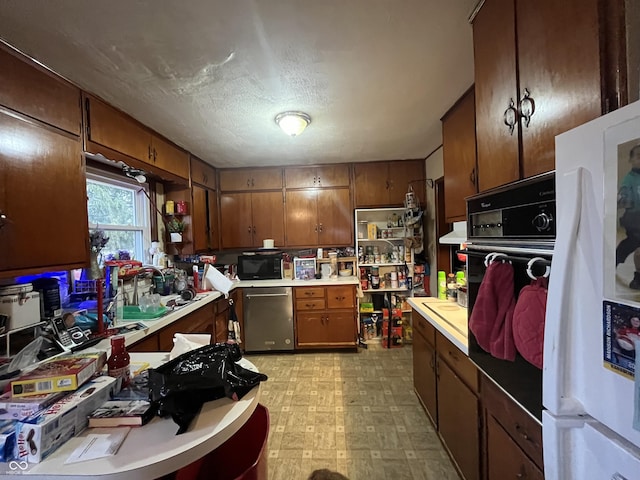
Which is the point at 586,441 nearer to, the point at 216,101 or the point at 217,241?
the point at 216,101

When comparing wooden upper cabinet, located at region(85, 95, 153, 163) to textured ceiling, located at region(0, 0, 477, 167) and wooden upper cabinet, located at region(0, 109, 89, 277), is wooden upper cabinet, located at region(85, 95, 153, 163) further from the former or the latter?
wooden upper cabinet, located at region(0, 109, 89, 277)

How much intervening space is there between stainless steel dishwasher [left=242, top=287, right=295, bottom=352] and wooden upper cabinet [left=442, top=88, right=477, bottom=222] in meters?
2.12

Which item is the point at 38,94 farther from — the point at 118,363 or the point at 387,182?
the point at 387,182

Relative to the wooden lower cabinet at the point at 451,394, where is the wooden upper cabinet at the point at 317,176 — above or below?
above

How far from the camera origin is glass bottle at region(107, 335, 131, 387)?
3.07 ft

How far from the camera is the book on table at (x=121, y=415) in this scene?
30.4 inches

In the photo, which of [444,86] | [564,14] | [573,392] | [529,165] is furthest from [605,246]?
[444,86]

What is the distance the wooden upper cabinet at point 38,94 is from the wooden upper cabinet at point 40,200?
0.21ft

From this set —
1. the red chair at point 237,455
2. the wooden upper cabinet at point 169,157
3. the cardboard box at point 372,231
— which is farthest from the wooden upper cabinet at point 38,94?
the cardboard box at point 372,231

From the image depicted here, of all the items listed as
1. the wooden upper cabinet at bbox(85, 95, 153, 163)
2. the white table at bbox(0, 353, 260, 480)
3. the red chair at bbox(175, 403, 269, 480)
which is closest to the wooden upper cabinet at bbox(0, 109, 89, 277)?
the wooden upper cabinet at bbox(85, 95, 153, 163)

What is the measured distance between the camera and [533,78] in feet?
2.85

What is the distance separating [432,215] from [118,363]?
3188 millimetres

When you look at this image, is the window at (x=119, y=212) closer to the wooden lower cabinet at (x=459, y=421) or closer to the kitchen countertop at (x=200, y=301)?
the kitchen countertop at (x=200, y=301)

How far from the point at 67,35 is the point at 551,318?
2026 mm
